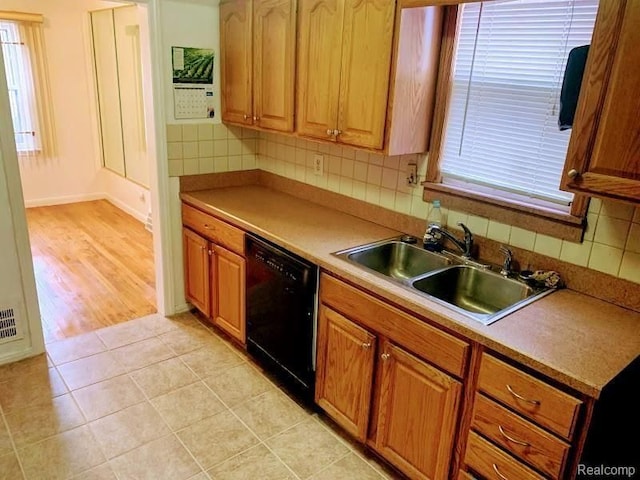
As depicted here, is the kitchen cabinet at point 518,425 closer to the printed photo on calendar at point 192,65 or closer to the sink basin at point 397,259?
the sink basin at point 397,259

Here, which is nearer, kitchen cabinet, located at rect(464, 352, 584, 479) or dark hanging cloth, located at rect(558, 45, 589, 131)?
kitchen cabinet, located at rect(464, 352, 584, 479)

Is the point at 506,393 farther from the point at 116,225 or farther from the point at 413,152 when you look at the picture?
the point at 116,225

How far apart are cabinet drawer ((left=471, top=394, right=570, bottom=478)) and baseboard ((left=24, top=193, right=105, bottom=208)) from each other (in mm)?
5624

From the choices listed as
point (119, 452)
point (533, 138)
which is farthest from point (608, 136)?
point (119, 452)

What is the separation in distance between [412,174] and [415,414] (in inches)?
45.1

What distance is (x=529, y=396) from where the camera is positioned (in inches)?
58.6

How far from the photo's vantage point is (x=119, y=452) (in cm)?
215

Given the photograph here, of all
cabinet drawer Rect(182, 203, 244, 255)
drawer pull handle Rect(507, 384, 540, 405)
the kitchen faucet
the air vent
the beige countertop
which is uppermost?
the kitchen faucet

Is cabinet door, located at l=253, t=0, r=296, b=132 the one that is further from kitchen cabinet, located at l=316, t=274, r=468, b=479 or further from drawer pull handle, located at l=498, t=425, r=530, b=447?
drawer pull handle, located at l=498, t=425, r=530, b=447

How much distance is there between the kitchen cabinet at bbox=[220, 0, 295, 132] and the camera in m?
2.58

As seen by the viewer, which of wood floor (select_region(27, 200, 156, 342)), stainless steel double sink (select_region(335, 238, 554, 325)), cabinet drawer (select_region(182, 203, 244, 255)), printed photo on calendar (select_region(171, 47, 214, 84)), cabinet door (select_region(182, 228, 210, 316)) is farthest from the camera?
wood floor (select_region(27, 200, 156, 342))

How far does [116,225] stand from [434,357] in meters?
4.34

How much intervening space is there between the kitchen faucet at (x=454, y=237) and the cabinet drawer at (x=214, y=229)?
3.28ft

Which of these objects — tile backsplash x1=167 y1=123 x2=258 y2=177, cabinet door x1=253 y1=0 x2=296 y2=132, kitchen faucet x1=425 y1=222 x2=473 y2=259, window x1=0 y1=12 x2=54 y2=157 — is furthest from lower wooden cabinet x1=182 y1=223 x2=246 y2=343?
window x1=0 y1=12 x2=54 y2=157
